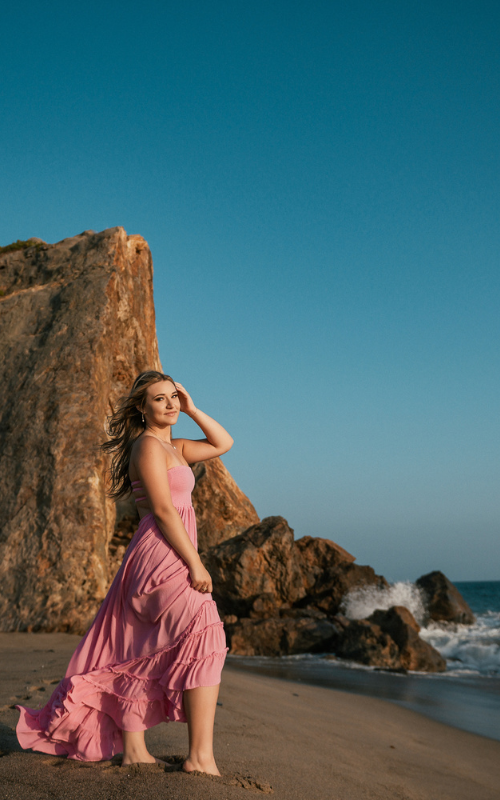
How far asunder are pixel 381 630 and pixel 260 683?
4.15m

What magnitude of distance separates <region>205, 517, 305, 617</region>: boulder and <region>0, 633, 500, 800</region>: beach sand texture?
19.0ft

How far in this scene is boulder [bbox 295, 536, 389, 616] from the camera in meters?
13.6

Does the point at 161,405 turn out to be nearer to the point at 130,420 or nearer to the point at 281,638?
the point at 130,420

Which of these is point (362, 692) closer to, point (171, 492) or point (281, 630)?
point (281, 630)

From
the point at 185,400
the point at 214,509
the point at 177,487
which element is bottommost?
Answer: the point at 177,487

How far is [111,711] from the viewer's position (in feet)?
8.80

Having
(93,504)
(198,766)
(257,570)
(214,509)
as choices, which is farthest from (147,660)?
(214,509)

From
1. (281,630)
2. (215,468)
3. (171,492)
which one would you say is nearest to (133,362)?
(215,468)

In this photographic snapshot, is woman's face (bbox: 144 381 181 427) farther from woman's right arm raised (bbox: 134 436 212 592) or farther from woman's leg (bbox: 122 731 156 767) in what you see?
woman's leg (bbox: 122 731 156 767)

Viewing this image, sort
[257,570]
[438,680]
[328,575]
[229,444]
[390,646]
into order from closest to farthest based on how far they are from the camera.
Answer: [229,444], [438,680], [390,646], [257,570], [328,575]

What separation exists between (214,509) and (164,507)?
1287cm

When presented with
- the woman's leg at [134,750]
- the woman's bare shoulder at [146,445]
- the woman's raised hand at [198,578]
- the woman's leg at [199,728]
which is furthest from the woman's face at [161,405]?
the woman's leg at [134,750]

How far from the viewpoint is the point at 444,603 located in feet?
55.6

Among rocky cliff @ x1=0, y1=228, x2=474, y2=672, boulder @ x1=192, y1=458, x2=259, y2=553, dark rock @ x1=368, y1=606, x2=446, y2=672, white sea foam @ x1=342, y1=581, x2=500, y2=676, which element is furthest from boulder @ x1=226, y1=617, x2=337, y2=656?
boulder @ x1=192, y1=458, x2=259, y2=553
